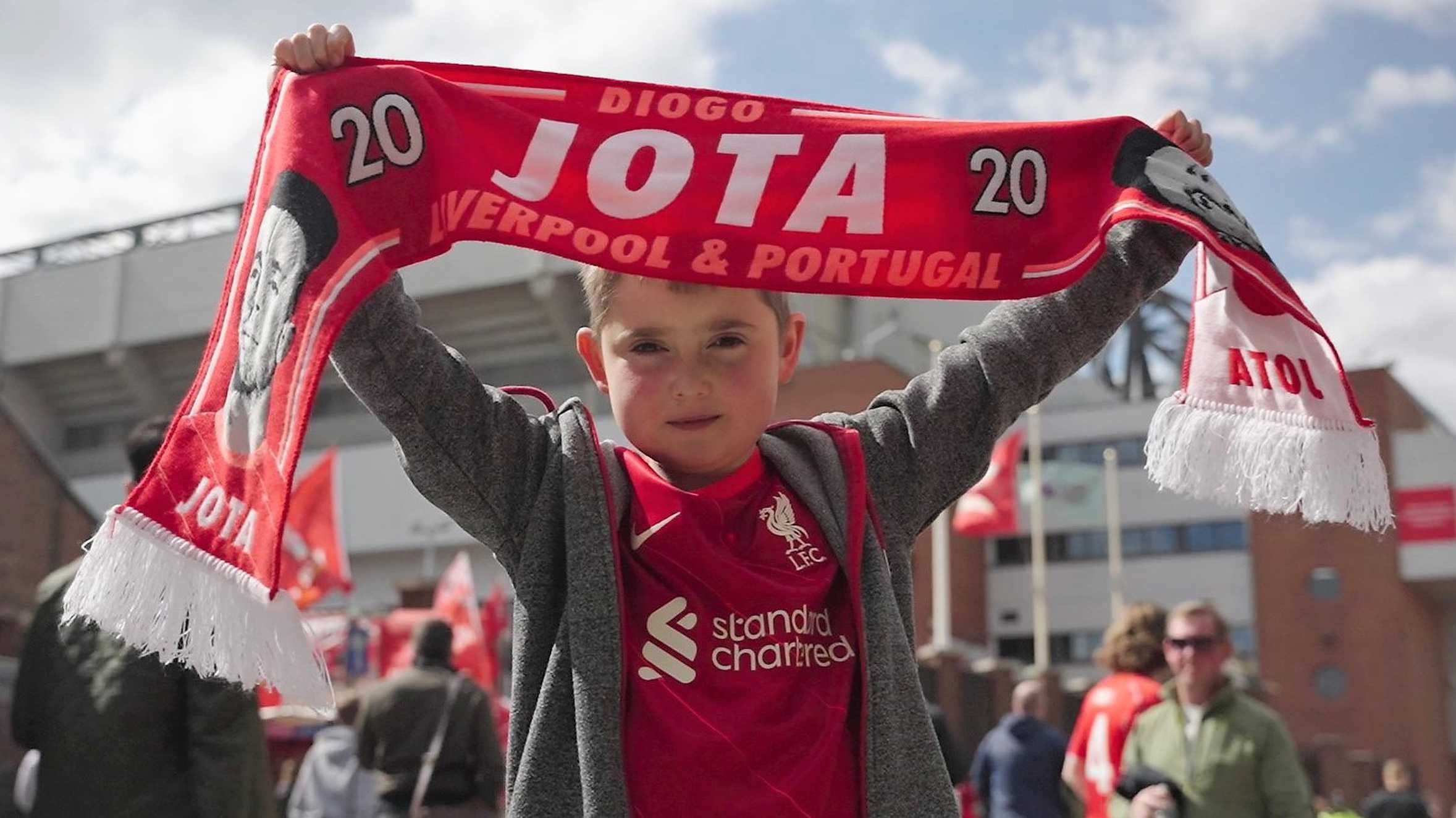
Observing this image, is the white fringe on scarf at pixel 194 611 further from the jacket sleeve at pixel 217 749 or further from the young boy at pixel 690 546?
the jacket sleeve at pixel 217 749

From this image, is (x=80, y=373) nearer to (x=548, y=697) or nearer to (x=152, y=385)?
(x=152, y=385)

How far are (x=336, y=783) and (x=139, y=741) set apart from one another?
5.63m

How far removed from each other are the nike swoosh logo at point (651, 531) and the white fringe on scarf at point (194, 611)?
1.48ft

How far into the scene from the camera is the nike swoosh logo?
6.58ft

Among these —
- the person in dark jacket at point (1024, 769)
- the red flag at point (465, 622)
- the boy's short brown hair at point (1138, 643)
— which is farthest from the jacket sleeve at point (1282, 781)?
the red flag at point (465, 622)

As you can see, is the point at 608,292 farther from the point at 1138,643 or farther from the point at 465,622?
the point at 465,622

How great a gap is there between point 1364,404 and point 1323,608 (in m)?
6.34

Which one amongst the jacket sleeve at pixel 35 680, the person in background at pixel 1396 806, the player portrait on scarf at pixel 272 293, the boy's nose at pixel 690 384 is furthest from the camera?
the person in background at pixel 1396 806

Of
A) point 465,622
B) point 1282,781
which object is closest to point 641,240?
point 1282,781

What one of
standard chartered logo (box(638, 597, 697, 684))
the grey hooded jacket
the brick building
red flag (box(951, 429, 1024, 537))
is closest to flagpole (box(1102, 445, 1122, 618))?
red flag (box(951, 429, 1024, 537))

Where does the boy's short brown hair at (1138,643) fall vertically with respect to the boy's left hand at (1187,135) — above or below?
below

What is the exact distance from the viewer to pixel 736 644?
1947 mm

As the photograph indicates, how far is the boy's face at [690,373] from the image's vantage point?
2021 millimetres

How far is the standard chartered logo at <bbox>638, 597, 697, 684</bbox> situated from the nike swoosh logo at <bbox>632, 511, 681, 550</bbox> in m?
0.09
